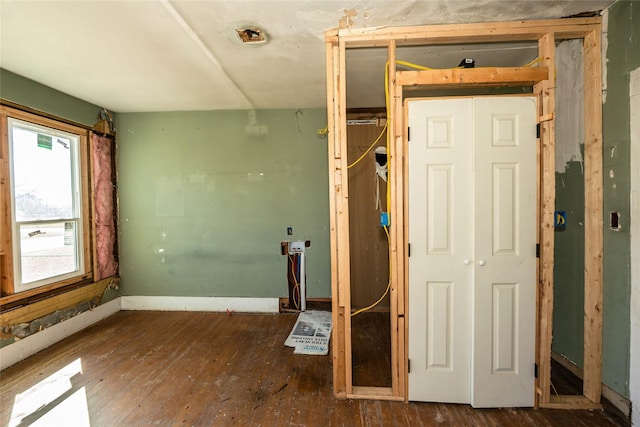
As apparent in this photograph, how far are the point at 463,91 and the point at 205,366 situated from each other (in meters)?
4.10

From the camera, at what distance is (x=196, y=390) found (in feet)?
7.37

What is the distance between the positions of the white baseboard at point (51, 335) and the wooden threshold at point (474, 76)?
4.29 metres

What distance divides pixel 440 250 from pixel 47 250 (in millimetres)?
4134

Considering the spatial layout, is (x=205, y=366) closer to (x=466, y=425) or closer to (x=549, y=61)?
(x=466, y=425)

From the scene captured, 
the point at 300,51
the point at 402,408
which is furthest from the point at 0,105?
the point at 402,408

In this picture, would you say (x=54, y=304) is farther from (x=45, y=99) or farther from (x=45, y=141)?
(x=45, y=99)

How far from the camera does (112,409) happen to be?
80.7 inches

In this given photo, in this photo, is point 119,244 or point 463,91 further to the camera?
point 119,244

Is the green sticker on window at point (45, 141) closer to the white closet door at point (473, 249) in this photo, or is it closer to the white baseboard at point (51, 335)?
the white baseboard at point (51, 335)

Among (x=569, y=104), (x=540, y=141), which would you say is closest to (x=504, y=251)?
(x=540, y=141)

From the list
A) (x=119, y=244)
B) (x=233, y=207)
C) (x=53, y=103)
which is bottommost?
(x=119, y=244)

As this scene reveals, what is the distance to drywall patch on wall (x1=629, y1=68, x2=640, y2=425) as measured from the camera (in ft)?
5.82

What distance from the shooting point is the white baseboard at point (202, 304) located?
3875mm

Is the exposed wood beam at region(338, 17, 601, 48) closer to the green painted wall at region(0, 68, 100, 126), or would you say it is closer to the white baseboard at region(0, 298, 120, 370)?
the green painted wall at region(0, 68, 100, 126)
